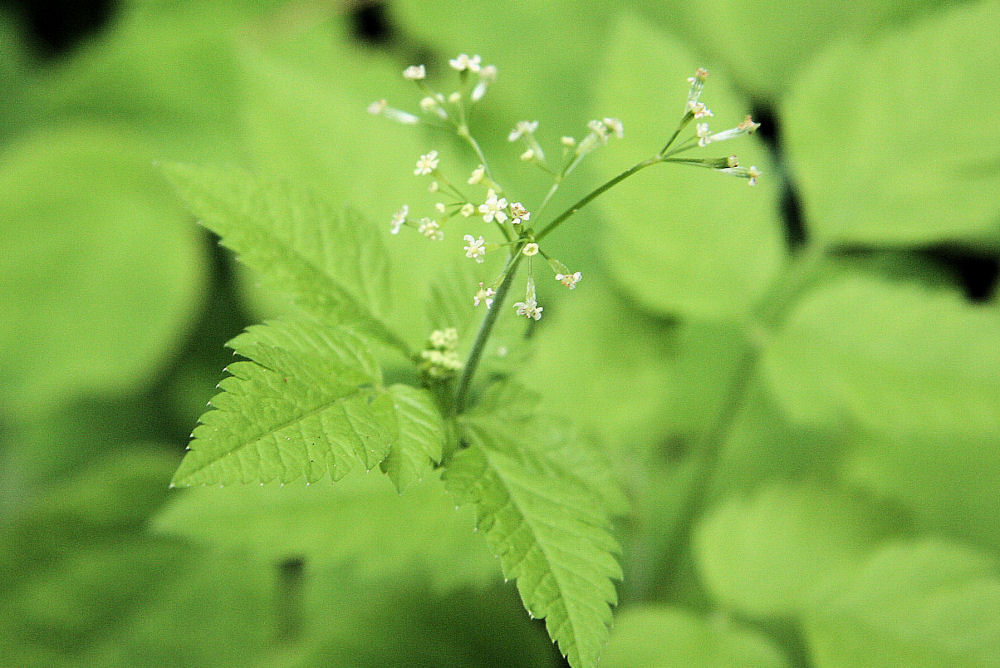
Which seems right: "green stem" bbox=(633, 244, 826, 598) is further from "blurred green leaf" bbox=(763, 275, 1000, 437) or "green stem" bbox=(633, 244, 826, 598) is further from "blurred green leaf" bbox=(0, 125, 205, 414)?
"blurred green leaf" bbox=(0, 125, 205, 414)

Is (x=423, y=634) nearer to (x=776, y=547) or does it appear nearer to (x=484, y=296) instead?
(x=776, y=547)

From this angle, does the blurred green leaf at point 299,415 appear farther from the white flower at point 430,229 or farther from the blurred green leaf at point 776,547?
the blurred green leaf at point 776,547

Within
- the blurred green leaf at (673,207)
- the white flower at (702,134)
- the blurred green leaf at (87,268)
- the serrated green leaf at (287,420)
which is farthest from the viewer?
the blurred green leaf at (87,268)

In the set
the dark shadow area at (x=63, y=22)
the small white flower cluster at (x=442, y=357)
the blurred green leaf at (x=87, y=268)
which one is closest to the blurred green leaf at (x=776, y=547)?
the small white flower cluster at (x=442, y=357)

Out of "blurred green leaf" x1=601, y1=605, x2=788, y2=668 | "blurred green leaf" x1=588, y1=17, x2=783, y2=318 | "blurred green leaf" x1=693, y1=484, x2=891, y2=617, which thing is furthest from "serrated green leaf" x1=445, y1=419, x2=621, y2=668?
"blurred green leaf" x1=588, y1=17, x2=783, y2=318

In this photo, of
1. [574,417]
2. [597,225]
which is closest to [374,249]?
[574,417]
